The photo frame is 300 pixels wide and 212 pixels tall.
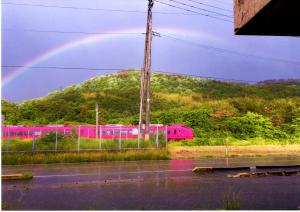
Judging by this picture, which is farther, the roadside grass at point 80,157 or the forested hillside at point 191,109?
the forested hillside at point 191,109

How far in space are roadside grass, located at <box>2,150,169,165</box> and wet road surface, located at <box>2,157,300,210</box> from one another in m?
5.90

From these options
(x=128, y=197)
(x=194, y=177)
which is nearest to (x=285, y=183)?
(x=194, y=177)

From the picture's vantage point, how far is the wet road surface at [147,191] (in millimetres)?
8086

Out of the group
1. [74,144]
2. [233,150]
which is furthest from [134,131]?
[74,144]

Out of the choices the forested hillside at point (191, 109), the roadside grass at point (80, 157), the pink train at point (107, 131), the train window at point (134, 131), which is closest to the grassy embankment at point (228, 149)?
the pink train at point (107, 131)

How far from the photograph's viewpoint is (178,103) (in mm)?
62969

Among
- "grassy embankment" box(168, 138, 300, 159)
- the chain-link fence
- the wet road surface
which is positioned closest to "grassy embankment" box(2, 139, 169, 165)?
the chain-link fence

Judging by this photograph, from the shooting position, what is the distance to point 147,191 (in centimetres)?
1009

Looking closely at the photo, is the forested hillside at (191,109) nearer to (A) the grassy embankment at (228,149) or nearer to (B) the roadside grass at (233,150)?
(A) the grassy embankment at (228,149)

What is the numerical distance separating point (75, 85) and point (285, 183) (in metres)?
86.5

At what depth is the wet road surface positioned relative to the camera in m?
8.09

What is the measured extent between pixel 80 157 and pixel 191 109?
31.6 metres

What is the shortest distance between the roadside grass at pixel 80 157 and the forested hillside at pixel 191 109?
57.4ft

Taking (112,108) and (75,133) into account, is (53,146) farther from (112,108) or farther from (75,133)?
(112,108)
